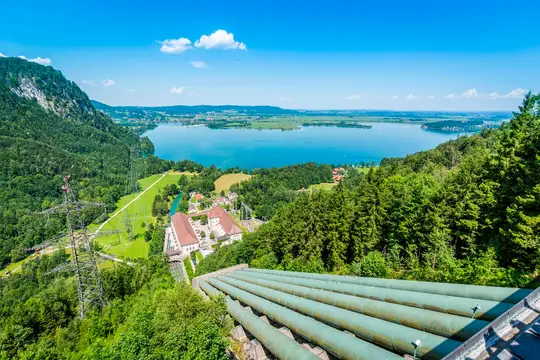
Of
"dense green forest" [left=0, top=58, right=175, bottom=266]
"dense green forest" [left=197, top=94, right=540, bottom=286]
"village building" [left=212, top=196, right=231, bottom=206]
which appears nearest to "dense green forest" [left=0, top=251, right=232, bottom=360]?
"dense green forest" [left=197, top=94, right=540, bottom=286]

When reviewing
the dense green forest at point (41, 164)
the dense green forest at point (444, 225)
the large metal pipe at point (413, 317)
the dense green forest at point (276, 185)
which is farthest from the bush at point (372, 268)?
the dense green forest at point (276, 185)

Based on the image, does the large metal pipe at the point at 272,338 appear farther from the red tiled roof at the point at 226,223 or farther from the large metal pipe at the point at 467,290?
the red tiled roof at the point at 226,223

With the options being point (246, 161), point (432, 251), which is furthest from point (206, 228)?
point (246, 161)

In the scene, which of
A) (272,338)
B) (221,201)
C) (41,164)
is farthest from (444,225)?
(41,164)

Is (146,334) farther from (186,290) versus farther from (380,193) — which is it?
(380,193)

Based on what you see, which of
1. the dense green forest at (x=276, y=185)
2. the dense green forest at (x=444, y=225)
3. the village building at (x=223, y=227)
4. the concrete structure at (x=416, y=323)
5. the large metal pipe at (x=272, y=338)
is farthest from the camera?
the dense green forest at (x=276, y=185)

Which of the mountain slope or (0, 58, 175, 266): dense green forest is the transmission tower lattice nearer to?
(0, 58, 175, 266): dense green forest
